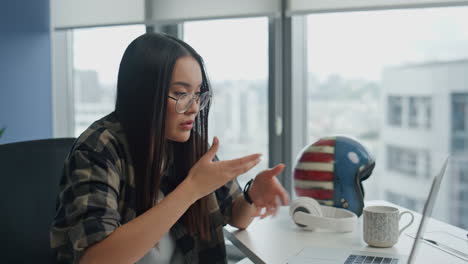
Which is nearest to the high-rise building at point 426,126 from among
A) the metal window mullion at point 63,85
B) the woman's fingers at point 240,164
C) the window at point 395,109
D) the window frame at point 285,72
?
the window at point 395,109

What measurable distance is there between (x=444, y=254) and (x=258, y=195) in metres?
0.46

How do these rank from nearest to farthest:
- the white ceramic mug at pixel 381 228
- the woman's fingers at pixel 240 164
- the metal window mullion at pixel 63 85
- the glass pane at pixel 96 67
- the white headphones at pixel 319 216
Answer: the woman's fingers at pixel 240 164 < the white ceramic mug at pixel 381 228 < the white headphones at pixel 319 216 < the glass pane at pixel 96 67 < the metal window mullion at pixel 63 85

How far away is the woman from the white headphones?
0.42 feet

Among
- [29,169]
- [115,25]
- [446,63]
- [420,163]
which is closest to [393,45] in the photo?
[446,63]

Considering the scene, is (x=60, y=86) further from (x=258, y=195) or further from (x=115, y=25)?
(x=258, y=195)

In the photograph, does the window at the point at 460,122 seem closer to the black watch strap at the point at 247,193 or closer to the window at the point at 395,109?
the window at the point at 395,109

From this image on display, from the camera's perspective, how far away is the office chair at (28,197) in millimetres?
1157

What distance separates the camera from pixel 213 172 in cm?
109

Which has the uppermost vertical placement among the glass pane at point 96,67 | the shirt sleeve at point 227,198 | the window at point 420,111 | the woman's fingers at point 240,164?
the glass pane at point 96,67

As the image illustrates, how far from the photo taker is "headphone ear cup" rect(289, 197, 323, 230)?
1380mm

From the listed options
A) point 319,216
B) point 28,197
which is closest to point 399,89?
point 319,216

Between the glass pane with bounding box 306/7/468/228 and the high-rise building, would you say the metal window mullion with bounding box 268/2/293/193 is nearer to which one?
the glass pane with bounding box 306/7/468/228

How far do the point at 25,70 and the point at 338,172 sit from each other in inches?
79.3

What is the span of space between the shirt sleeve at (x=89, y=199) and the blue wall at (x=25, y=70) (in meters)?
1.79
